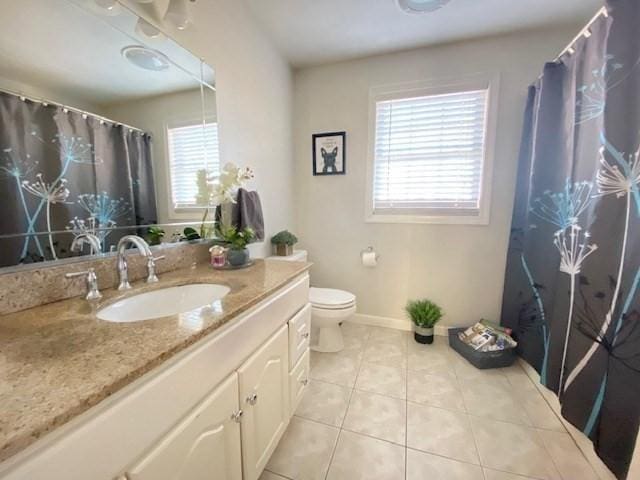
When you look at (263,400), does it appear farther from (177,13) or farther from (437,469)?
(177,13)

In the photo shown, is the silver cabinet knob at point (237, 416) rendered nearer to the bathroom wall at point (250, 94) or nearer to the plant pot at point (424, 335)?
the bathroom wall at point (250, 94)

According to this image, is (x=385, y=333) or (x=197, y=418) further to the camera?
(x=385, y=333)

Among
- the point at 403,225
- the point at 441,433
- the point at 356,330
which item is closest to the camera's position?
the point at 441,433

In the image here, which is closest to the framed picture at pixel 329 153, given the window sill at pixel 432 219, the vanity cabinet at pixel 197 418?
the window sill at pixel 432 219

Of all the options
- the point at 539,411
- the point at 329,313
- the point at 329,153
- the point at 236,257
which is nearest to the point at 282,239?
the point at 329,313

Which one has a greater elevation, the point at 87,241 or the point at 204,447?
the point at 87,241

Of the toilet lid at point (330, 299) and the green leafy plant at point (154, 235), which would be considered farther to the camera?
the toilet lid at point (330, 299)

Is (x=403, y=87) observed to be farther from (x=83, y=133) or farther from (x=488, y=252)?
(x=83, y=133)

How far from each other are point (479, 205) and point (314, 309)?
4.99ft

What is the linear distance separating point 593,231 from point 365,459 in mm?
1432

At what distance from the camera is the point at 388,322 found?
2.39 m

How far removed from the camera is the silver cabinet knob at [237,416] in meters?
0.80

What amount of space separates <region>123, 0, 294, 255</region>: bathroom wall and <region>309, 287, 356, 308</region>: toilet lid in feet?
1.74

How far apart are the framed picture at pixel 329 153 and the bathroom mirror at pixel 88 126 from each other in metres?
1.16
